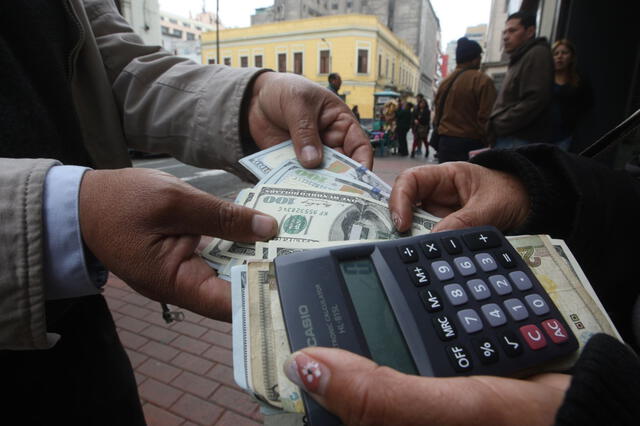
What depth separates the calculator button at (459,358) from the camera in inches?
20.3

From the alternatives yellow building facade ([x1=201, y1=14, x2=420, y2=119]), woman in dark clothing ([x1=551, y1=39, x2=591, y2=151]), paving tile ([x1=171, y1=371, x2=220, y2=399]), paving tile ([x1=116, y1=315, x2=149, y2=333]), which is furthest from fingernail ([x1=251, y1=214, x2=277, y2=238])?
yellow building facade ([x1=201, y1=14, x2=420, y2=119])

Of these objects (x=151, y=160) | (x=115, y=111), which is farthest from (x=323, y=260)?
(x=151, y=160)

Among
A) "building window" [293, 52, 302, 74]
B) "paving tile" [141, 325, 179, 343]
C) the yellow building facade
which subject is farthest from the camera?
"building window" [293, 52, 302, 74]

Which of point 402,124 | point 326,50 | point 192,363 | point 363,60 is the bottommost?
point 402,124

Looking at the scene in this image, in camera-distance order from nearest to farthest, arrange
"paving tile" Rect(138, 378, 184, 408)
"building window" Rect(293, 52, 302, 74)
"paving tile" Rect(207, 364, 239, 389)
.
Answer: "paving tile" Rect(138, 378, 184, 408) < "paving tile" Rect(207, 364, 239, 389) < "building window" Rect(293, 52, 302, 74)

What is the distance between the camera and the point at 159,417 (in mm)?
1575

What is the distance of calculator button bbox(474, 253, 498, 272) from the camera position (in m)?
0.68

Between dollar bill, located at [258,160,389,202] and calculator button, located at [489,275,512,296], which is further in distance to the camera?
dollar bill, located at [258,160,389,202]

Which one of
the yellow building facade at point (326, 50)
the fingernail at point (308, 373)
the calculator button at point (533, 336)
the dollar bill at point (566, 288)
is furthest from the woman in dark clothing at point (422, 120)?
the yellow building facade at point (326, 50)

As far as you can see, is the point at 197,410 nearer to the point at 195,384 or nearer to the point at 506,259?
the point at 195,384

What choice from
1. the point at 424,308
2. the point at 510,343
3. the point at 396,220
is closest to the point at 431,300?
the point at 424,308

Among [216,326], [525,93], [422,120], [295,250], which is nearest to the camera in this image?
[295,250]

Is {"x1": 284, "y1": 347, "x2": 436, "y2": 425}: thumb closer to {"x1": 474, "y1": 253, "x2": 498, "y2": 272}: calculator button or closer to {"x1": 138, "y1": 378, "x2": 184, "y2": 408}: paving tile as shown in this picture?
{"x1": 474, "y1": 253, "x2": 498, "y2": 272}: calculator button

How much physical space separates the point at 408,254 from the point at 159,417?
1.47m
